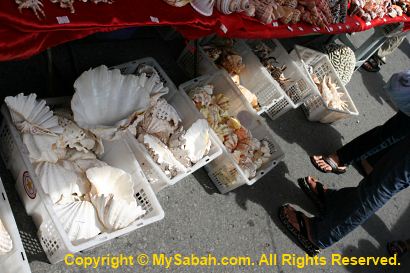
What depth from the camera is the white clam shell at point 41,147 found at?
1829mm

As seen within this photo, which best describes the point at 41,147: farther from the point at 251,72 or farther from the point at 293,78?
the point at 293,78

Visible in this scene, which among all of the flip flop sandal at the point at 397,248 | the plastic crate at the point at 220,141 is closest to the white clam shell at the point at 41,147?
the plastic crate at the point at 220,141

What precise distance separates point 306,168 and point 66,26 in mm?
2348

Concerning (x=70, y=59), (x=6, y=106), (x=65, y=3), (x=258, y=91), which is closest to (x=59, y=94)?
(x=70, y=59)

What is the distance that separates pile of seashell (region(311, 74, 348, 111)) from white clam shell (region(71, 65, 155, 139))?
6.23ft

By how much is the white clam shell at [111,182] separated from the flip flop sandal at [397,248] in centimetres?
231

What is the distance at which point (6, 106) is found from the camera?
189 cm

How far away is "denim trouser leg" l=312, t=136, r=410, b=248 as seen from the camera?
2.30 m

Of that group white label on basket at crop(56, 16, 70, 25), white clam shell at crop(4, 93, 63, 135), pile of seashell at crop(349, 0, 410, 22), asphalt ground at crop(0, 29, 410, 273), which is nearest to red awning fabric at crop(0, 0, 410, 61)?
white label on basket at crop(56, 16, 70, 25)

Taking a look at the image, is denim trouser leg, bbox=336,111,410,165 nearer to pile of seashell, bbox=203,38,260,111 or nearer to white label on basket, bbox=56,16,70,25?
pile of seashell, bbox=203,38,260,111

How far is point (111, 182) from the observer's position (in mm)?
2021

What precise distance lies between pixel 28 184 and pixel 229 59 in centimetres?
172

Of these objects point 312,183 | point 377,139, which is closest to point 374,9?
point 377,139

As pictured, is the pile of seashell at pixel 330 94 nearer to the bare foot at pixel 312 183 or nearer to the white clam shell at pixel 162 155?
the bare foot at pixel 312 183
